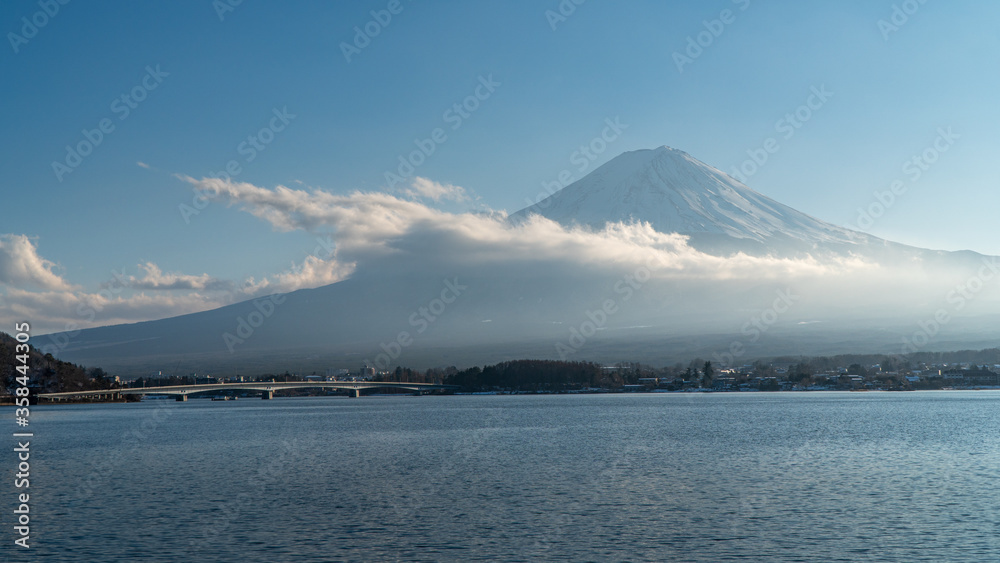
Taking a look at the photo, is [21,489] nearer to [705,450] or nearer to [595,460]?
[595,460]

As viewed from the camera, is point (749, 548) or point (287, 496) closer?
point (749, 548)

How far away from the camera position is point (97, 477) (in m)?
37.1

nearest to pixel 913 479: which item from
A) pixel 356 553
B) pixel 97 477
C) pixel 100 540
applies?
pixel 356 553

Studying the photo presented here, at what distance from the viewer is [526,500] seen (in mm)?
28922

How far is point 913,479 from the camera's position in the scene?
32906 millimetres

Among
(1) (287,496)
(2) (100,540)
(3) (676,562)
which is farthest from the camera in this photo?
(1) (287,496)

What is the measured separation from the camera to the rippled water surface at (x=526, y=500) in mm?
21203

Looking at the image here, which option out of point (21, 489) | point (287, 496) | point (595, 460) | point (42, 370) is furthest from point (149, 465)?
point (42, 370)

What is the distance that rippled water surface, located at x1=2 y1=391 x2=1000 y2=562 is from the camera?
69.6ft

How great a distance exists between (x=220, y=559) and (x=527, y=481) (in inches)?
645

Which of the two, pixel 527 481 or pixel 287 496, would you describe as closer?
pixel 287 496

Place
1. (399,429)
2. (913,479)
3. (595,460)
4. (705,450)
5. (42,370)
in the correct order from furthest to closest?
(42,370) < (399,429) < (705,450) < (595,460) < (913,479)

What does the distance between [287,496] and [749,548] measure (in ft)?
60.5

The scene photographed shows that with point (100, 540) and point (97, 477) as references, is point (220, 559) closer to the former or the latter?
point (100, 540)
